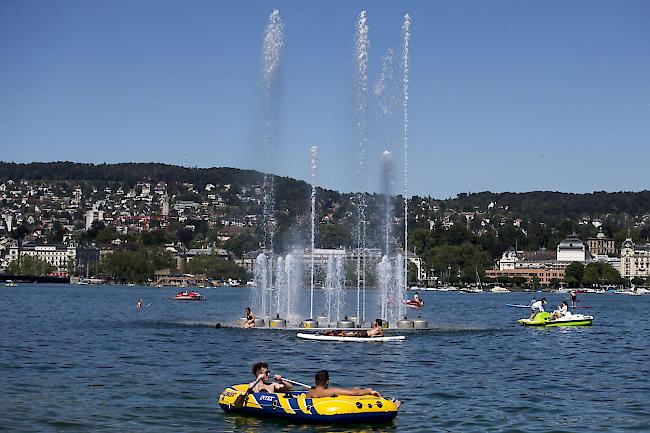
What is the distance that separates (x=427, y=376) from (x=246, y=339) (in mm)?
14862

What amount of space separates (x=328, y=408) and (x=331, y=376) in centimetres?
980

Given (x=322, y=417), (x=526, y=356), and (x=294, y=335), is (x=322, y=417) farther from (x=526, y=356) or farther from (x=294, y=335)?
(x=294, y=335)

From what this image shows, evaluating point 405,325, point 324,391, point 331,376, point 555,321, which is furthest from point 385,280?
point 324,391

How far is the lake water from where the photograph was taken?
94.1 feet

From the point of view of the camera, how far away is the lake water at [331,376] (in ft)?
94.1

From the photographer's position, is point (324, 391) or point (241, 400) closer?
point (324, 391)

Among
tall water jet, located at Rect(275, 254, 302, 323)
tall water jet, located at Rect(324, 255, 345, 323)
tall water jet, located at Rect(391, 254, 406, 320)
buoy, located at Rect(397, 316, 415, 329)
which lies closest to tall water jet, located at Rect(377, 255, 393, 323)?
tall water jet, located at Rect(391, 254, 406, 320)

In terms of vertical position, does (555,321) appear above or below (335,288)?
below

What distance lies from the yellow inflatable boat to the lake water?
276mm

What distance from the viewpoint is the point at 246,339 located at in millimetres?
51094

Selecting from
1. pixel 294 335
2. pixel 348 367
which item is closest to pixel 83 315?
pixel 294 335

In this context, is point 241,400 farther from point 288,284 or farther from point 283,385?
point 288,284

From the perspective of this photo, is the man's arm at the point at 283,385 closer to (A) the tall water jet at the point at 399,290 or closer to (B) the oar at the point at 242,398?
(B) the oar at the point at 242,398

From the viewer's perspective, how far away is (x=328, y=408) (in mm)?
27344
